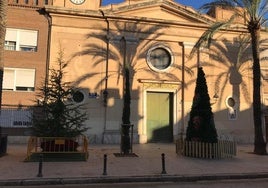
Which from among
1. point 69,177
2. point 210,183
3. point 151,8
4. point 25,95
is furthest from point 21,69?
point 210,183

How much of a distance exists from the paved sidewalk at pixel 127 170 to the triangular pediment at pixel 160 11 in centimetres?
1295

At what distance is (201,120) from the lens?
1670cm

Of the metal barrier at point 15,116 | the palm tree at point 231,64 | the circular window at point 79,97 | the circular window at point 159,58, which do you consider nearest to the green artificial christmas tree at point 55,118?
the metal barrier at point 15,116

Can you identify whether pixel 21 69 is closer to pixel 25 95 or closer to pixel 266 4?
pixel 25 95

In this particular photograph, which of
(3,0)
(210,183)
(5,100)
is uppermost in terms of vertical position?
(3,0)

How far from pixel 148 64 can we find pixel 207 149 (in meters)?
10.7

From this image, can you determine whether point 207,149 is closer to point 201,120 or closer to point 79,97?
point 201,120

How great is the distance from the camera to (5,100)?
22844mm

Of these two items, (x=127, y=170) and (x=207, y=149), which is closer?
(x=127, y=170)

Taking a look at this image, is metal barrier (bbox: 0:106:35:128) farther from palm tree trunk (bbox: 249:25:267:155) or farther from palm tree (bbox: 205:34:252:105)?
palm tree trunk (bbox: 249:25:267:155)

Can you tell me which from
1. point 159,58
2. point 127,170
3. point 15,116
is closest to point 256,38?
point 159,58

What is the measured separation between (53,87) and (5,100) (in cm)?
797

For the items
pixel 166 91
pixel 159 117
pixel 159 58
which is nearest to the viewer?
pixel 159 117

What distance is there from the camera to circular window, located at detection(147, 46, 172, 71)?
1021 inches
